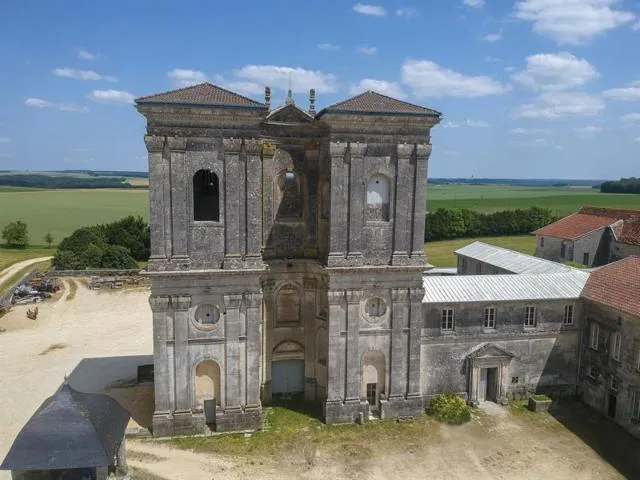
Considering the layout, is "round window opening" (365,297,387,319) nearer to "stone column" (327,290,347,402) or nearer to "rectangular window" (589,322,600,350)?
"stone column" (327,290,347,402)

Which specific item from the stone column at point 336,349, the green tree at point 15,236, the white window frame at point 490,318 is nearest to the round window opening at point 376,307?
the stone column at point 336,349

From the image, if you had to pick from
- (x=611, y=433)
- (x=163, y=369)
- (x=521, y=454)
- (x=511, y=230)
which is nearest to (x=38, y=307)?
(x=163, y=369)

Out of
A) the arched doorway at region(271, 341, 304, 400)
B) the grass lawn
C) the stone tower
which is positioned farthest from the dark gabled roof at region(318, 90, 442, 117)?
the grass lawn

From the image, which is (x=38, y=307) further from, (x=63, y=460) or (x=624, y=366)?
(x=624, y=366)

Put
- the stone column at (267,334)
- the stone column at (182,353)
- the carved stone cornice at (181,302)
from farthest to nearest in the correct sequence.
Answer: the stone column at (267,334) → the stone column at (182,353) → the carved stone cornice at (181,302)

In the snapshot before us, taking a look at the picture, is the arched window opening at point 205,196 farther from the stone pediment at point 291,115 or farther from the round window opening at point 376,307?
the round window opening at point 376,307

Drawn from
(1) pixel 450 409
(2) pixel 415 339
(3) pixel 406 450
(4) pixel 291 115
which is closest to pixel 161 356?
(3) pixel 406 450
